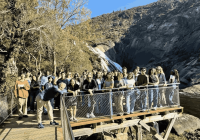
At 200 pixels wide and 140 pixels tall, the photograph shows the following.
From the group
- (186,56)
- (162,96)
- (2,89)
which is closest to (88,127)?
(162,96)

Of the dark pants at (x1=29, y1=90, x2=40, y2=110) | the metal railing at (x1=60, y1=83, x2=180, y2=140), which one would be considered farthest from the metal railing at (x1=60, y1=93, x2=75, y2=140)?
the dark pants at (x1=29, y1=90, x2=40, y2=110)

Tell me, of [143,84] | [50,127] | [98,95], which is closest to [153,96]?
[143,84]

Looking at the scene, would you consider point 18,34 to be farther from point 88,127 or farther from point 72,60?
point 72,60

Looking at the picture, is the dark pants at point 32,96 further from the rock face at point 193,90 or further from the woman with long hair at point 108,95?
the rock face at point 193,90

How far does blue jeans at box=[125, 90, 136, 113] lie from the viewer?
594 centimetres

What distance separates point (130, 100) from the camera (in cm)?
616

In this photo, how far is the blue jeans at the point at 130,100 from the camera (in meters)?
5.94

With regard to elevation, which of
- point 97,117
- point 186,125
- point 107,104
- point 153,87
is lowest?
point 186,125

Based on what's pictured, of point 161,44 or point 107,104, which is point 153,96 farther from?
point 161,44

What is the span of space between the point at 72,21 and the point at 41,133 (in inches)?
644

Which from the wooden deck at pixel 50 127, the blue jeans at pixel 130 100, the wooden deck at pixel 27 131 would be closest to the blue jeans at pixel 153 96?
the wooden deck at pixel 50 127

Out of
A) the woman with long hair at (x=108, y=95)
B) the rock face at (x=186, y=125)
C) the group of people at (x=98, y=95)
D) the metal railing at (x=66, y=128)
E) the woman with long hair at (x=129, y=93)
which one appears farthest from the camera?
the rock face at (x=186, y=125)

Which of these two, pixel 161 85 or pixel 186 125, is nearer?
pixel 161 85

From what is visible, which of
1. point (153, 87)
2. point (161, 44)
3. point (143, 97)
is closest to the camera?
point (143, 97)
